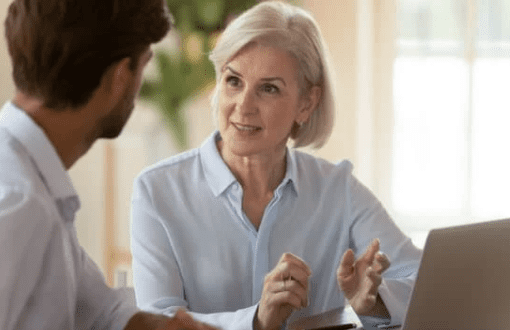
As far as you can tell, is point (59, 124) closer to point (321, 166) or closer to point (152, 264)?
point (152, 264)

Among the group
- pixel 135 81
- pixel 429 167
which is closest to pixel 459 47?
pixel 429 167

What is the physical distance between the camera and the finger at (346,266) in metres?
1.81

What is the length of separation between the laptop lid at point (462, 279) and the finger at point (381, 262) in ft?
0.98

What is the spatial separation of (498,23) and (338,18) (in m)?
0.98

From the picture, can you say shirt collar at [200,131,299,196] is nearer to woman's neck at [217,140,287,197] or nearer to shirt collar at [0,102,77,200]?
woman's neck at [217,140,287,197]

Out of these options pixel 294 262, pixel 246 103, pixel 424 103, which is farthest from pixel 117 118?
pixel 424 103

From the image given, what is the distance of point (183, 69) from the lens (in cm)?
432

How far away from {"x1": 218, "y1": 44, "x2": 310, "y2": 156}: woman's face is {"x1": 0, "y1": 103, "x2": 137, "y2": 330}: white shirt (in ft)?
3.22

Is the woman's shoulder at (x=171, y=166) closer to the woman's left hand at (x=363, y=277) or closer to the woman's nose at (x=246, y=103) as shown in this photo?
the woman's nose at (x=246, y=103)

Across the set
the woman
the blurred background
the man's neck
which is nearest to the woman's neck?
the woman

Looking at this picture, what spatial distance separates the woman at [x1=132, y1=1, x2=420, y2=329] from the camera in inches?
82.0

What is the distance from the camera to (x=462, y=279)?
1.50 meters

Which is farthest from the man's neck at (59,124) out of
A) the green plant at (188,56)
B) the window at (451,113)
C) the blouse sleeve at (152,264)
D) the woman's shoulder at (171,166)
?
the window at (451,113)

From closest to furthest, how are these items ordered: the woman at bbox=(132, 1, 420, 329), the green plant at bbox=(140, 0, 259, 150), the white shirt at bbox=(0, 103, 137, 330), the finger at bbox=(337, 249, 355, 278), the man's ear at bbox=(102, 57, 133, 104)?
the white shirt at bbox=(0, 103, 137, 330)
the man's ear at bbox=(102, 57, 133, 104)
the finger at bbox=(337, 249, 355, 278)
the woman at bbox=(132, 1, 420, 329)
the green plant at bbox=(140, 0, 259, 150)
